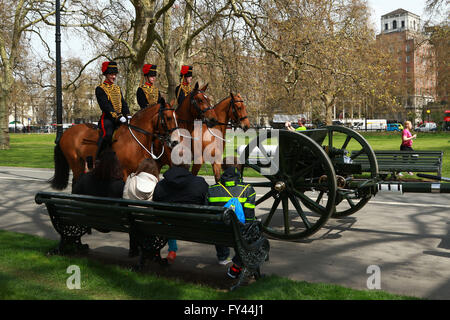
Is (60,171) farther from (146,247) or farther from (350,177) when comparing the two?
(350,177)

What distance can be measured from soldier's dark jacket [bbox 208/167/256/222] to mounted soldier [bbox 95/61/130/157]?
11.3 feet

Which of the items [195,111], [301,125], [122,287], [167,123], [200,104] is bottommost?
[122,287]

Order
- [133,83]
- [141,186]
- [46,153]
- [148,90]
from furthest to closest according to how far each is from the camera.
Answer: [46,153]
[133,83]
[148,90]
[141,186]

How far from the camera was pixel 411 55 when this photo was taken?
272 ft

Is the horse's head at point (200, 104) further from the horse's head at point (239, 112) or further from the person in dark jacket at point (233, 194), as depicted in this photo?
the person in dark jacket at point (233, 194)

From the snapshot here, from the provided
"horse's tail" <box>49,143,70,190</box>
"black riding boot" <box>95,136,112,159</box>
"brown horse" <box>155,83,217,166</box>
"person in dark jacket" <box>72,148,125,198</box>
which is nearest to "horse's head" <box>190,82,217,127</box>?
"brown horse" <box>155,83,217,166</box>

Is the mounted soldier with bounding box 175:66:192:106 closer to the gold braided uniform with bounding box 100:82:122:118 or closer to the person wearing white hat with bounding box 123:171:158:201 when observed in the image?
the gold braided uniform with bounding box 100:82:122:118

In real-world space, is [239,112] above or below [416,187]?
above

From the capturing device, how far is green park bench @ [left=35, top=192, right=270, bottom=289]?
4422mm

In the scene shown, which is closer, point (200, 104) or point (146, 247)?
point (146, 247)

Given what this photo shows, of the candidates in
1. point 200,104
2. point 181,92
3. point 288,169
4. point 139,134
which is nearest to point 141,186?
point 288,169

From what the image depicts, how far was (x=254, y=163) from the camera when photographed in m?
6.68

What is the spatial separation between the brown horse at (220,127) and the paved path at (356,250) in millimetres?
1442

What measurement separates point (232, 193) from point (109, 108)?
13.7ft
